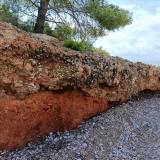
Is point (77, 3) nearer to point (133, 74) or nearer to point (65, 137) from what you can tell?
point (133, 74)

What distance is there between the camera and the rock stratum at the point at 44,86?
645 centimetres

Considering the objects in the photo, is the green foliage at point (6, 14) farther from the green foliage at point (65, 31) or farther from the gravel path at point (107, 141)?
the gravel path at point (107, 141)

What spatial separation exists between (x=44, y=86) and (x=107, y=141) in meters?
1.30

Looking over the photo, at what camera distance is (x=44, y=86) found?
6.80m

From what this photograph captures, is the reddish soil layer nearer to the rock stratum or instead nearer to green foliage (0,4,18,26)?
the rock stratum

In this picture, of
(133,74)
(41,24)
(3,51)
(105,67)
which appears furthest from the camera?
(41,24)

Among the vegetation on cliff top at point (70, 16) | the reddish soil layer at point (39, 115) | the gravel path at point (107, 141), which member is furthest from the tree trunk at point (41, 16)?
the reddish soil layer at point (39, 115)

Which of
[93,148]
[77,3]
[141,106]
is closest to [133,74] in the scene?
[141,106]

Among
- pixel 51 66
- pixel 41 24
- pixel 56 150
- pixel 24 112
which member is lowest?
pixel 56 150

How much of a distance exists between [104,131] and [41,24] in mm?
5304

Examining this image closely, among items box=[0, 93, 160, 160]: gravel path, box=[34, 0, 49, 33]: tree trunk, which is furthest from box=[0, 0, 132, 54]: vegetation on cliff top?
box=[0, 93, 160, 160]: gravel path

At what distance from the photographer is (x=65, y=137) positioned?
6.95 meters

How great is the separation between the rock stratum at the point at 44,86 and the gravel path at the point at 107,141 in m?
0.21

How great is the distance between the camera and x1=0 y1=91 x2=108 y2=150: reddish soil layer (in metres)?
6.50
